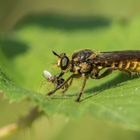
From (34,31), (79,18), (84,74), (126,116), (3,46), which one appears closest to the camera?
(126,116)

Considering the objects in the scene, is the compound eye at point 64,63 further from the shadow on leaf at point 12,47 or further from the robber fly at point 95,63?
the shadow on leaf at point 12,47

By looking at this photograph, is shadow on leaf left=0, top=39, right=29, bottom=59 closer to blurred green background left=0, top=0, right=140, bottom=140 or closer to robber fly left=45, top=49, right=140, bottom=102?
blurred green background left=0, top=0, right=140, bottom=140

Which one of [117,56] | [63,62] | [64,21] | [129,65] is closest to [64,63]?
[63,62]

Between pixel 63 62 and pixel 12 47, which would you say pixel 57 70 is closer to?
pixel 63 62

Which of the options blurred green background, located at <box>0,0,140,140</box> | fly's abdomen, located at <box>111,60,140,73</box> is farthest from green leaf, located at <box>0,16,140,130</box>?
fly's abdomen, located at <box>111,60,140,73</box>

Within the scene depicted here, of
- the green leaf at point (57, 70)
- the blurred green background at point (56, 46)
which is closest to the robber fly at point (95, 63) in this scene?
the green leaf at point (57, 70)

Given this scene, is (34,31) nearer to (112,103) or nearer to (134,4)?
(134,4)

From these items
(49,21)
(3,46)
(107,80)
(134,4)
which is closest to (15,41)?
(3,46)
